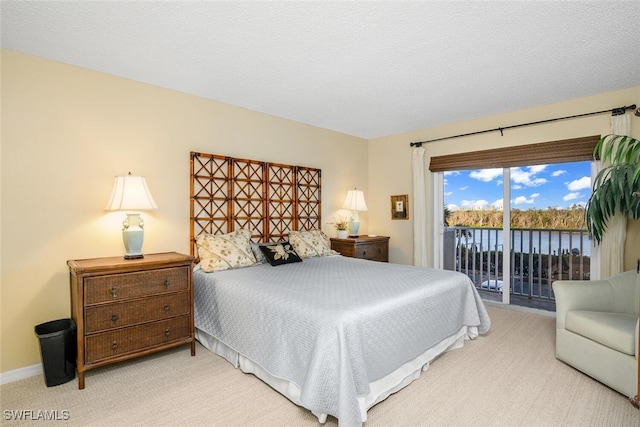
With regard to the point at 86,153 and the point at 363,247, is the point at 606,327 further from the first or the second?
the point at 86,153

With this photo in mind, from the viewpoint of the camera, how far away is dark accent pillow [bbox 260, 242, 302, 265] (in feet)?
11.1

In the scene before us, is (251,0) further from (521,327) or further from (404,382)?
(521,327)

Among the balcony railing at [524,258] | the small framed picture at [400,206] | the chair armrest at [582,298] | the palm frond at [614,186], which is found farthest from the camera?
the small framed picture at [400,206]

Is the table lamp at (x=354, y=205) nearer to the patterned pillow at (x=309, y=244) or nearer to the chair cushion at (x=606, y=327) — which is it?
the patterned pillow at (x=309, y=244)

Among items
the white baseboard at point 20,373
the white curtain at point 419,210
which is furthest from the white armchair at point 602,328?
the white baseboard at point 20,373

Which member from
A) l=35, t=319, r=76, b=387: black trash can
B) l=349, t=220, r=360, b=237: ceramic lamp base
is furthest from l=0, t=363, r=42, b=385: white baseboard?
l=349, t=220, r=360, b=237: ceramic lamp base

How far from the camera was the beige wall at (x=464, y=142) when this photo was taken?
331 cm

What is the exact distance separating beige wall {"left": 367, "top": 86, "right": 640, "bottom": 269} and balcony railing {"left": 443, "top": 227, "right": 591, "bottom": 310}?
2.35 ft

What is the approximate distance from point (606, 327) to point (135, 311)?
353cm

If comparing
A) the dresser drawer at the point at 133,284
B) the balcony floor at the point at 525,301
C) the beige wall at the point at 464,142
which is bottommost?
the balcony floor at the point at 525,301

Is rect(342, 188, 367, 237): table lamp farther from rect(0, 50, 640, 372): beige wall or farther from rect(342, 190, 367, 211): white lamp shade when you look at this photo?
rect(0, 50, 640, 372): beige wall

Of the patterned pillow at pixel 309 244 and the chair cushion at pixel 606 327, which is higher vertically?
the patterned pillow at pixel 309 244

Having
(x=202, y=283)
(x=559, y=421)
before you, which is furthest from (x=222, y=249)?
(x=559, y=421)

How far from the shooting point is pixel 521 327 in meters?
3.38
